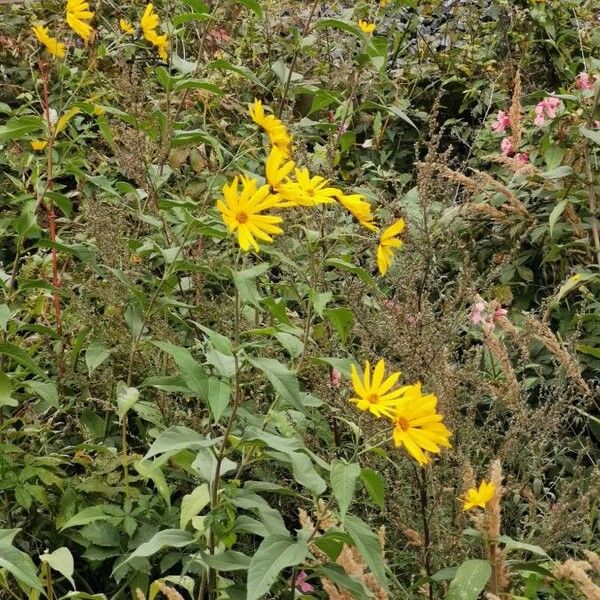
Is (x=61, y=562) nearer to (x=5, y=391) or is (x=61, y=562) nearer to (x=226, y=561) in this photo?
(x=226, y=561)

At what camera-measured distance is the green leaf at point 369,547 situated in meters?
1.50

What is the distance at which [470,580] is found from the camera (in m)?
1.61

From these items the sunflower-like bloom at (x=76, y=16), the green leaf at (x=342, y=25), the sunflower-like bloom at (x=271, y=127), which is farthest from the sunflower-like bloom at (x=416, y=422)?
the sunflower-like bloom at (x=76, y=16)

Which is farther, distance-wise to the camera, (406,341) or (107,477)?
(107,477)

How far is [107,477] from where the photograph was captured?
7.09ft

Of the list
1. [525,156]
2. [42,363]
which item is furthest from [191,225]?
[525,156]

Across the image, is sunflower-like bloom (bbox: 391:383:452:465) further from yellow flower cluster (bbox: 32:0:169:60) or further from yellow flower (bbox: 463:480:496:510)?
yellow flower cluster (bbox: 32:0:169:60)

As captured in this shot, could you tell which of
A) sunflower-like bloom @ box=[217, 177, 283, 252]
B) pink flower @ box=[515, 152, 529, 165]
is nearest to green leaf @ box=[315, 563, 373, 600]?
sunflower-like bloom @ box=[217, 177, 283, 252]

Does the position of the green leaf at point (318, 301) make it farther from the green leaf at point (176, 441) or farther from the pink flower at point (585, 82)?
the pink flower at point (585, 82)

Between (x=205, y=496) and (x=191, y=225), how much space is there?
0.48m

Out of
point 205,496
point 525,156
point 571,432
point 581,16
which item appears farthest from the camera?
point 581,16

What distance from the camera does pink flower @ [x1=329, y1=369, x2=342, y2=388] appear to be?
2151 millimetres

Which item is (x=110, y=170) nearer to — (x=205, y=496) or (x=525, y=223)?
(x=525, y=223)

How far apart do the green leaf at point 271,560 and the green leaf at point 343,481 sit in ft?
0.35
